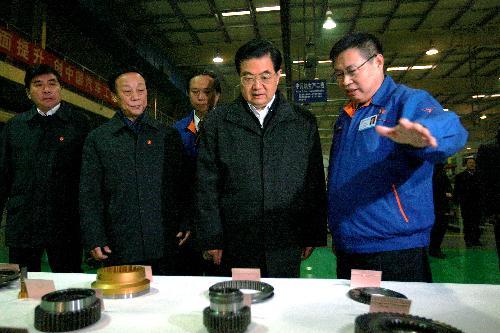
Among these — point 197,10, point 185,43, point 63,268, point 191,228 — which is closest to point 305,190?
point 191,228

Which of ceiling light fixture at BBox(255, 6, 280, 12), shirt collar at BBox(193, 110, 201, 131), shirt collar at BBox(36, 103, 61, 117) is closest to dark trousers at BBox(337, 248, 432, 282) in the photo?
shirt collar at BBox(193, 110, 201, 131)

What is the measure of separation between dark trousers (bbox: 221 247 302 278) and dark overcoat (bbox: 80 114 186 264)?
470 millimetres

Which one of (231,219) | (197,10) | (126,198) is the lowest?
(231,219)

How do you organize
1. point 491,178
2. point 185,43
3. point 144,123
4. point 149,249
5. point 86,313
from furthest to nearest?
point 185,43
point 491,178
point 144,123
point 149,249
point 86,313

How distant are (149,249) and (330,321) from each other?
126 cm

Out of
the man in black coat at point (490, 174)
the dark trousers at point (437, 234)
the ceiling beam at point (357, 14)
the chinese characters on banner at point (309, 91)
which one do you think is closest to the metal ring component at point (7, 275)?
the man in black coat at point (490, 174)

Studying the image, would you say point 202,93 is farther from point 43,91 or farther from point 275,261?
point 275,261

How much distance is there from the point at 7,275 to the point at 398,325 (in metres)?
1.19

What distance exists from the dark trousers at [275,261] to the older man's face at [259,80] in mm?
732

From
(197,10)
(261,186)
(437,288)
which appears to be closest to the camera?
(437,288)

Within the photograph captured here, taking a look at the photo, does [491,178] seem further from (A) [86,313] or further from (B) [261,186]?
(A) [86,313]

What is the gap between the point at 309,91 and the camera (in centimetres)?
876

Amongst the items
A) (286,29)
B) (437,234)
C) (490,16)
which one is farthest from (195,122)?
(490,16)

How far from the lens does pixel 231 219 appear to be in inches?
69.8
